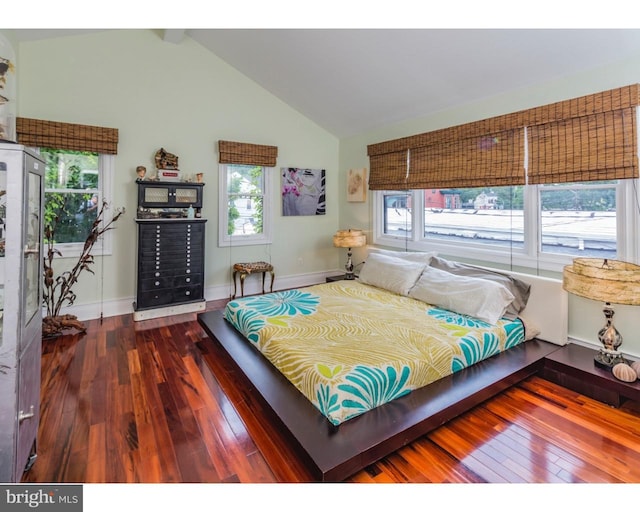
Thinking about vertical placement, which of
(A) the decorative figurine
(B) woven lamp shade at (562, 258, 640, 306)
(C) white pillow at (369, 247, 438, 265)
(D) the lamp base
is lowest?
(D) the lamp base

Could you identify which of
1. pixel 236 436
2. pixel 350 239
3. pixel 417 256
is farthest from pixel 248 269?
pixel 236 436

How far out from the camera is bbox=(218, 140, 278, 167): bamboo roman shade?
15.6 ft

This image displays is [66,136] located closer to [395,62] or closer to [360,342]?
[395,62]

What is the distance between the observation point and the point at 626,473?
169 cm

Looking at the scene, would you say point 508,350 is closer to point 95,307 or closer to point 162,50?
point 95,307

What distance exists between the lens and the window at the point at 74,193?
3.86 m

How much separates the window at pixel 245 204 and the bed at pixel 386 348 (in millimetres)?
1667

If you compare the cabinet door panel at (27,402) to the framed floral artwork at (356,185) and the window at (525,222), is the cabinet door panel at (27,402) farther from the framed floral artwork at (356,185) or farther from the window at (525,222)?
the framed floral artwork at (356,185)

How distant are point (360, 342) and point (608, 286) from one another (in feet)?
5.46

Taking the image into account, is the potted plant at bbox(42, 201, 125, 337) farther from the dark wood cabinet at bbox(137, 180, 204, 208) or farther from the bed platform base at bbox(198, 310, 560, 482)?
the bed platform base at bbox(198, 310, 560, 482)

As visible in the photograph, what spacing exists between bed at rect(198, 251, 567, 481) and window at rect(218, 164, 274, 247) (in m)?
1.67
